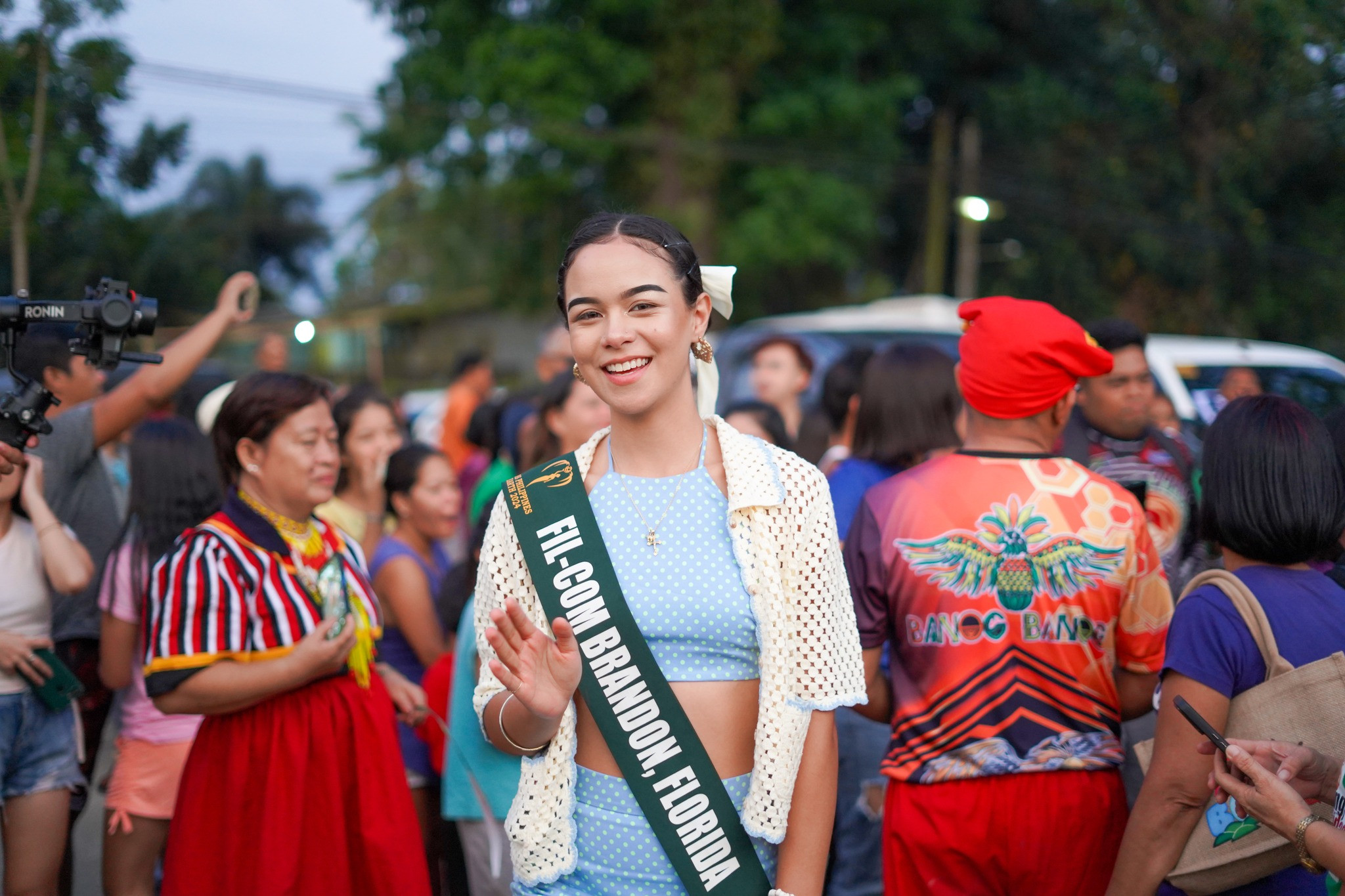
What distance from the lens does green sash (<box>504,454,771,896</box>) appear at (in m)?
2.04

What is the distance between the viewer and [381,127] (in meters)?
22.1

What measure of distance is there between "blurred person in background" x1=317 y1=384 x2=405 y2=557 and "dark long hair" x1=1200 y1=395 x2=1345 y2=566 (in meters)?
3.36

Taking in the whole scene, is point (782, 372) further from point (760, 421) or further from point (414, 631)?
point (414, 631)

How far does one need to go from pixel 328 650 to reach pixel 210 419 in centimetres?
257

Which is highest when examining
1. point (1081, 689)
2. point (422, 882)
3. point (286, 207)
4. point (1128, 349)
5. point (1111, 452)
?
point (286, 207)

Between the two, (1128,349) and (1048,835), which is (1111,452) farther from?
(1048,835)

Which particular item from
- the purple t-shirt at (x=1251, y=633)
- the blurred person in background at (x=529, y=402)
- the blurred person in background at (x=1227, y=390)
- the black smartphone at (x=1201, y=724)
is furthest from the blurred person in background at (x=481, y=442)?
the black smartphone at (x=1201, y=724)

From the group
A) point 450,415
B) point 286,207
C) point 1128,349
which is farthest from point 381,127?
point 1128,349

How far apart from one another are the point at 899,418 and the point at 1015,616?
4.19ft

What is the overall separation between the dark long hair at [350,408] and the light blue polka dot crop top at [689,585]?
2.94 meters

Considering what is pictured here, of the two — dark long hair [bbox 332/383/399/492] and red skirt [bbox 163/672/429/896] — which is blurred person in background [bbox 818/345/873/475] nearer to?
dark long hair [bbox 332/383/399/492]

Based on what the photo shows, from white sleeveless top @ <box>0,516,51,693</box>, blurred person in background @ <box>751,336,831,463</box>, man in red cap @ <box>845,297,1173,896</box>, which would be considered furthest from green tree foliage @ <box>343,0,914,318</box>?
man in red cap @ <box>845,297,1173,896</box>

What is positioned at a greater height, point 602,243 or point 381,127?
point 381,127

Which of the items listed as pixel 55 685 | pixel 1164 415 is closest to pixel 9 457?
pixel 55 685
